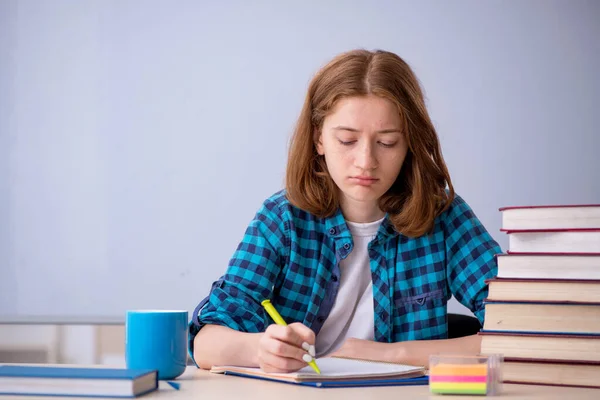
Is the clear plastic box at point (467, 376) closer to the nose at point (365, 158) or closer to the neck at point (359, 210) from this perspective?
the nose at point (365, 158)

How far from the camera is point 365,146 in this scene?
4.97ft

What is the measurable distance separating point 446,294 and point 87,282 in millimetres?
1642

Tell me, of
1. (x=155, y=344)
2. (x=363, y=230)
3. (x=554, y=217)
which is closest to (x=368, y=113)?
(x=363, y=230)

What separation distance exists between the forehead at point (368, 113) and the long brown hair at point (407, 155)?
0.04 feet

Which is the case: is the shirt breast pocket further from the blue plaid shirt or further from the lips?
the lips

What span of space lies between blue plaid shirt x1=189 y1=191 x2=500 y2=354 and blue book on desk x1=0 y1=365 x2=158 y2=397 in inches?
26.0

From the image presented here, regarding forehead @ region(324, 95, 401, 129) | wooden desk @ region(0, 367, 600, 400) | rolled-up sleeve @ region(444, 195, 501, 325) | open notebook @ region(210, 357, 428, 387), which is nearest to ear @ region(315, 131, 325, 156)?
forehead @ region(324, 95, 401, 129)

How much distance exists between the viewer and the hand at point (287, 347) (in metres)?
1.12

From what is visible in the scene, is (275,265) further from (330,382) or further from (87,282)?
(87,282)

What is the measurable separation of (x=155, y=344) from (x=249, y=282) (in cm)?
44

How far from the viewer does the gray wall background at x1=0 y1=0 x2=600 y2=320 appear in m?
2.71

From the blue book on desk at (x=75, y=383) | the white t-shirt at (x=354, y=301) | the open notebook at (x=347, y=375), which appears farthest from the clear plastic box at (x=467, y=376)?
the white t-shirt at (x=354, y=301)

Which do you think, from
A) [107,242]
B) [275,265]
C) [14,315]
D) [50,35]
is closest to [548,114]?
[275,265]

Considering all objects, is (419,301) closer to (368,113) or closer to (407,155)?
(407,155)
